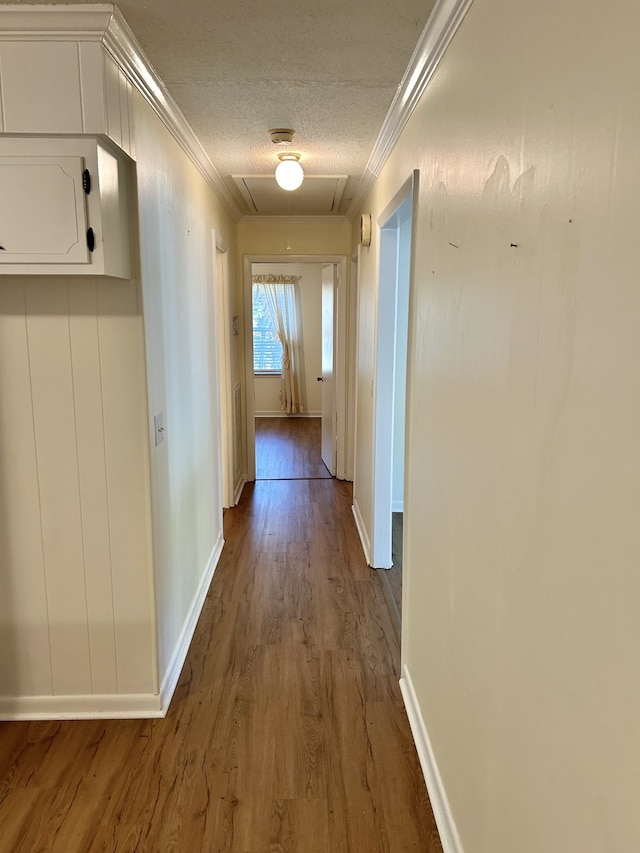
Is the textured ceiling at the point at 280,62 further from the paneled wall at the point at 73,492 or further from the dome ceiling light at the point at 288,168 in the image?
the paneled wall at the point at 73,492

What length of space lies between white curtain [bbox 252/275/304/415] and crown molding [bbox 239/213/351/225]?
328 centimetres

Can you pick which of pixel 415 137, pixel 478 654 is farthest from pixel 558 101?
pixel 415 137

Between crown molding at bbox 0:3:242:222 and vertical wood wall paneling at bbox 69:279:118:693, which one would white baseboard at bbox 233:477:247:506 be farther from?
crown molding at bbox 0:3:242:222

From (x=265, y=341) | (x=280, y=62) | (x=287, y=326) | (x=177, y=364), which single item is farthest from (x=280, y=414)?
(x=280, y=62)

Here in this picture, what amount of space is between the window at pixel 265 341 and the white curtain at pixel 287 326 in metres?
0.12

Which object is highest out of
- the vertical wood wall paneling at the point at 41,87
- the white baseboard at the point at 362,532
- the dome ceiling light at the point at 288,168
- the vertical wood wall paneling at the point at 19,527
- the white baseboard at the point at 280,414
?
the dome ceiling light at the point at 288,168

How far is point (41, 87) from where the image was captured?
5.48 feet

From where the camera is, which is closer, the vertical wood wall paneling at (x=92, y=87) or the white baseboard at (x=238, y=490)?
the vertical wood wall paneling at (x=92, y=87)

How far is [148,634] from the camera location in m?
2.11

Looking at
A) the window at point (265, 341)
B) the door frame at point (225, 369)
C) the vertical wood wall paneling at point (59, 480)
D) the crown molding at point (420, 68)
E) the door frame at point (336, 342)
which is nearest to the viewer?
the crown molding at point (420, 68)

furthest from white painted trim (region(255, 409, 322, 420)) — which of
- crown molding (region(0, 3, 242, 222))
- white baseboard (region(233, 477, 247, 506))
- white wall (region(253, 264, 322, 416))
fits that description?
crown molding (region(0, 3, 242, 222))

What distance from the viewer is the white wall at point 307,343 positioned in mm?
8078

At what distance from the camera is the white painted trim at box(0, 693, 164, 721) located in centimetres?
212

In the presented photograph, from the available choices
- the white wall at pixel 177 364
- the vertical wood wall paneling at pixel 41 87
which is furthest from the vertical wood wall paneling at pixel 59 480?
the vertical wood wall paneling at pixel 41 87
